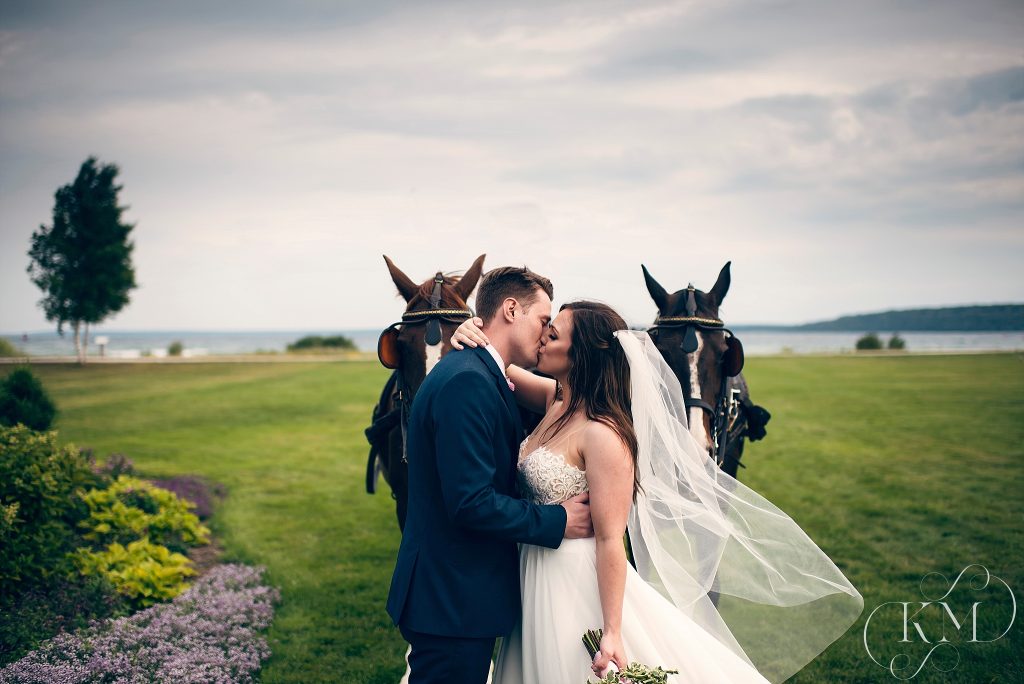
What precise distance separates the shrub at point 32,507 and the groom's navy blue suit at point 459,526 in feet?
15.6

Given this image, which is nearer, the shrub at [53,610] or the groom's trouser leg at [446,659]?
the groom's trouser leg at [446,659]

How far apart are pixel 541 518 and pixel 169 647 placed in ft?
13.4

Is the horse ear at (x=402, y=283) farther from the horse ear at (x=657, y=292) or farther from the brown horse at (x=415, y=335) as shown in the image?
the horse ear at (x=657, y=292)

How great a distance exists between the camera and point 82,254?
108 feet

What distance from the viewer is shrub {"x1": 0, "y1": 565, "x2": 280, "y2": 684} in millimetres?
4602

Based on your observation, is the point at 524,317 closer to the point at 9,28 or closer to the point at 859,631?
the point at 859,631

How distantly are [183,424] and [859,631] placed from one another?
Answer: 17.6 metres

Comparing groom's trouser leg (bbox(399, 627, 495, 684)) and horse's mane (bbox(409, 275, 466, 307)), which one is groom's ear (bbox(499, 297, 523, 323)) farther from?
horse's mane (bbox(409, 275, 466, 307))

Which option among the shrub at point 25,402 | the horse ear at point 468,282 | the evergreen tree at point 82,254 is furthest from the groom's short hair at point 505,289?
the evergreen tree at point 82,254

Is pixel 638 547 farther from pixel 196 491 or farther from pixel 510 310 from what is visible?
pixel 196 491

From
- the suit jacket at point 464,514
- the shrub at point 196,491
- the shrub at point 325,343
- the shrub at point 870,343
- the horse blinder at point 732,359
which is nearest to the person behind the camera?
the suit jacket at point 464,514

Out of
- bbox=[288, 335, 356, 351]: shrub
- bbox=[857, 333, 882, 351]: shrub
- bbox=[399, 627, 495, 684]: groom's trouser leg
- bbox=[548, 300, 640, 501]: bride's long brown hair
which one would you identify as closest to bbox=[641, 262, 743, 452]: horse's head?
bbox=[548, 300, 640, 501]: bride's long brown hair

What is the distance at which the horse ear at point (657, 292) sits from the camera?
585cm

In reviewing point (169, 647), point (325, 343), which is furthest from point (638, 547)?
point (325, 343)
